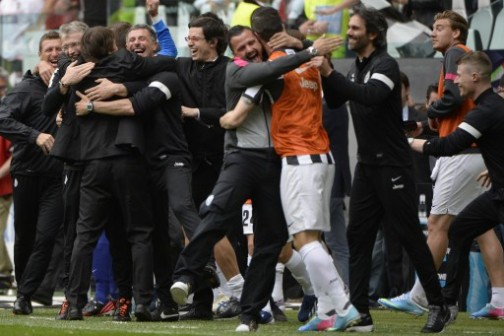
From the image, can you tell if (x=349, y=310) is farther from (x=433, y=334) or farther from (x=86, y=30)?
(x=86, y=30)

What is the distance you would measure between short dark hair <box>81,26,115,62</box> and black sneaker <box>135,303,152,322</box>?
193cm

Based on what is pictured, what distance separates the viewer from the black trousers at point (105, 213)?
11.4 meters

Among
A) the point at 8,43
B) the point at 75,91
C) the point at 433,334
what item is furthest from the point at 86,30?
the point at 8,43

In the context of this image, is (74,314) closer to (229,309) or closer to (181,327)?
(181,327)

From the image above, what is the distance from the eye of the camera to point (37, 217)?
43.7ft

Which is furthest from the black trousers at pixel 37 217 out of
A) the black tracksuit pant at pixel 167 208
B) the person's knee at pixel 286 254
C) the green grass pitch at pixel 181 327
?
the person's knee at pixel 286 254

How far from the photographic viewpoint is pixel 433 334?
10711mm

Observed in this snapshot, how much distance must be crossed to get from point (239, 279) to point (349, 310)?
216 centimetres

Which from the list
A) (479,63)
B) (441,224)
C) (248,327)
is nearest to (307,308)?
(441,224)

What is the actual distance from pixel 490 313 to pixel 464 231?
3.76ft

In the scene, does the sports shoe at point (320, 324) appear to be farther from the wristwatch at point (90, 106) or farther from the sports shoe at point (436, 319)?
the wristwatch at point (90, 106)

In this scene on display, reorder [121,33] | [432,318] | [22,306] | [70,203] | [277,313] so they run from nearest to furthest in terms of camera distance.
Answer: [432,318], [70,203], [277,313], [121,33], [22,306]

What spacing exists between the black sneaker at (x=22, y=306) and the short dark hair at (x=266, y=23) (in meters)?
3.77

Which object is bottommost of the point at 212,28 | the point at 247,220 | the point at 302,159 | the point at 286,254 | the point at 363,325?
the point at 363,325
